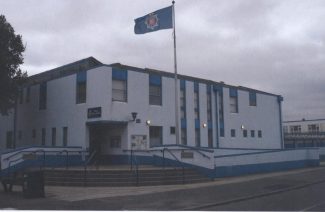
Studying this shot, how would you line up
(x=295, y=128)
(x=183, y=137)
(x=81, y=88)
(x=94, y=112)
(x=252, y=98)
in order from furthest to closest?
(x=295, y=128), (x=252, y=98), (x=183, y=137), (x=81, y=88), (x=94, y=112)

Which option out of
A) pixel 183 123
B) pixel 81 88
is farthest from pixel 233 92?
pixel 81 88

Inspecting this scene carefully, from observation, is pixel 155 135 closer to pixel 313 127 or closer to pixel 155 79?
pixel 155 79

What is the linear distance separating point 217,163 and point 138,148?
602 cm

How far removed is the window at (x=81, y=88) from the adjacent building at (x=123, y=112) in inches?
2.5

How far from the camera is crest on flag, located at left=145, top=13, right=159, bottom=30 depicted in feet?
80.9

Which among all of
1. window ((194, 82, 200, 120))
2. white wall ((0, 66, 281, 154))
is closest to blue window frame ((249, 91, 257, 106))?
white wall ((0, 66, 281, 154))

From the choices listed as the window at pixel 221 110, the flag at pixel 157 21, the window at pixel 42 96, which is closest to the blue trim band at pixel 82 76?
the flag at pixel 157 21

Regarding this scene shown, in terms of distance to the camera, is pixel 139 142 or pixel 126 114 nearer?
pixel 126 114

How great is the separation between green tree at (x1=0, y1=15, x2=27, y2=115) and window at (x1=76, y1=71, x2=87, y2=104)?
212 inches

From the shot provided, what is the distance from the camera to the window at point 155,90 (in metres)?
28.1

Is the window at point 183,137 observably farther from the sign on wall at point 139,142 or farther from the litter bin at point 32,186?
the litter bin at point 32,186

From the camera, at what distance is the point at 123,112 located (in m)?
25.7

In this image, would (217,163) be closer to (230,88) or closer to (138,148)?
(138,148)

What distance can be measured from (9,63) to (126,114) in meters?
9.43
